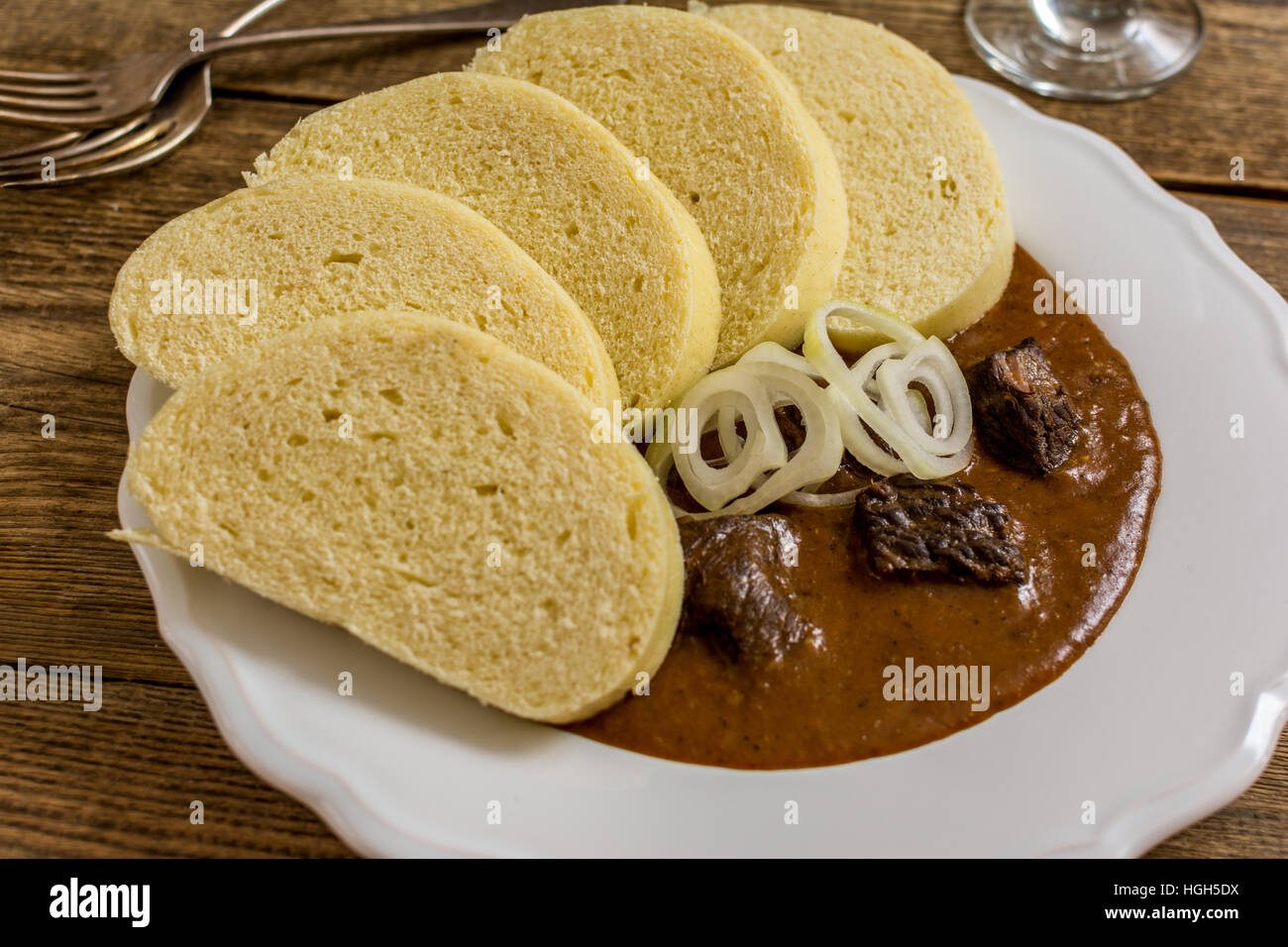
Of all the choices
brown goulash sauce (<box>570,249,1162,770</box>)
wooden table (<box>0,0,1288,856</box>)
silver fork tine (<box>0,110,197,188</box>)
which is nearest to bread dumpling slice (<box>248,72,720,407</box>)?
brown goulash sauce (<box>570,249,1162,770</box>)

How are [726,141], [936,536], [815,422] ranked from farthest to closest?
[726,141], [815,422], [936,536]

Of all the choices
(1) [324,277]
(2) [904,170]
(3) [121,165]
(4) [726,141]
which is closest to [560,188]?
(4) [726,141]

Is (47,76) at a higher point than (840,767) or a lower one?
higher

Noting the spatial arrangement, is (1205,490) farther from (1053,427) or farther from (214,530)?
(214,530)

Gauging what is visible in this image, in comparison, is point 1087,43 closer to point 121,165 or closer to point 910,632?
point 910,632

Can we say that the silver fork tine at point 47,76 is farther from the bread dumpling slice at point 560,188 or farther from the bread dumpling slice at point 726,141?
the bread dumpling slice at point 726,141

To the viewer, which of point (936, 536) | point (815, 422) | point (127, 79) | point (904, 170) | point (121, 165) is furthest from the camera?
point (127, 79)
